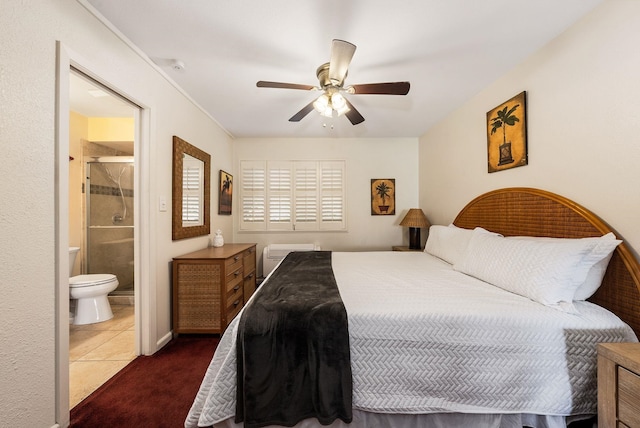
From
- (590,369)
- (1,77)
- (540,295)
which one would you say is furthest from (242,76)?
(590,369)

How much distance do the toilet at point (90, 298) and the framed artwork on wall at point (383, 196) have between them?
362 centimetres

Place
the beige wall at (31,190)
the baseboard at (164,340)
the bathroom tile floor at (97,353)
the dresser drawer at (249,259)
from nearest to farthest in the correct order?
the beige wall at (31,190) < the bathroom tile floor at (97,353) < the baseboard at (164,340) < the dresser drawer at (249,259)

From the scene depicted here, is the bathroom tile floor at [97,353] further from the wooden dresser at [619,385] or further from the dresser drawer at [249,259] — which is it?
the wooden dresser at [619,385]

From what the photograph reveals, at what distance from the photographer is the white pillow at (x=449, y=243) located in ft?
7.45

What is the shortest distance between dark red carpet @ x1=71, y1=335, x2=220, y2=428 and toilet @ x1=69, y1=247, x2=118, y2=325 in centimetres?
110

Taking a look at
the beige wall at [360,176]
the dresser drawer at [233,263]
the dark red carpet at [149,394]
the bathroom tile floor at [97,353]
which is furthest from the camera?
the beige wall at [360,176]

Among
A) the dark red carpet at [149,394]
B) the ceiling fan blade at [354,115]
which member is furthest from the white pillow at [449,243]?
the dark red carpet at [149,394]

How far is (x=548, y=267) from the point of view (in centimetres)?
136

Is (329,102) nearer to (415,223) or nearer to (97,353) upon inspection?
(415,223)

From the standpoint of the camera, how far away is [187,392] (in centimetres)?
168

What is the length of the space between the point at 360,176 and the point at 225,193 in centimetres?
214

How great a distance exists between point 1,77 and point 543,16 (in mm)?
2911

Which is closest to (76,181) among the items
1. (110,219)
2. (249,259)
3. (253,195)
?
(110,219)

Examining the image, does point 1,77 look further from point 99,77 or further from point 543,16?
point 543,16
